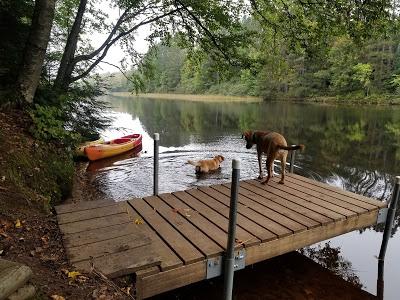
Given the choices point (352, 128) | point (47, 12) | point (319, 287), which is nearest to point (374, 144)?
point (352, 128)

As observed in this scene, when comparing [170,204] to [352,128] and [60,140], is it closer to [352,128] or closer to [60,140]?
[60,140]

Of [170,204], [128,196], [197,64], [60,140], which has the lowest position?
[128,196]

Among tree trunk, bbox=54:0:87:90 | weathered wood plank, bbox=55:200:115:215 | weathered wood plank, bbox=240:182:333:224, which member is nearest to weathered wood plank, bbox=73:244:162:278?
weathered wood plank, bbox=55:200:115:215

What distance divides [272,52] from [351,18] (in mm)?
2669

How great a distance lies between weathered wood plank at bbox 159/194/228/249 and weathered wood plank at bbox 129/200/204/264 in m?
0.32

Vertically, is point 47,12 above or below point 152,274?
above

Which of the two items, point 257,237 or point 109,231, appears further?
point 257,237

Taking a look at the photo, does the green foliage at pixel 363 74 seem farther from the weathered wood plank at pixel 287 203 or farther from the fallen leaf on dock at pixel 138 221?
the fallen leaf on dock at pixel 138 221

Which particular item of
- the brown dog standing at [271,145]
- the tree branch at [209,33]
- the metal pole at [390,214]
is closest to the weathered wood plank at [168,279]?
the brown dog standing at [271,145]

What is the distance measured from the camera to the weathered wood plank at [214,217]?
3838 mm

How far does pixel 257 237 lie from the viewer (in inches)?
154

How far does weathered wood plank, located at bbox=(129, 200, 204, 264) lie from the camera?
3.45m

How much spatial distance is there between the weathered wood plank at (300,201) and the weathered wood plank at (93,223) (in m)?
2.82

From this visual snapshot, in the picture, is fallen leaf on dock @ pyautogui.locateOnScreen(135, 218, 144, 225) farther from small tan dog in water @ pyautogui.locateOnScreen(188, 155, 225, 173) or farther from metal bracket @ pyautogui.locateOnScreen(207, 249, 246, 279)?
small tan dog in water @ pyautogui.locateOnScreen(188, 155, 225, 173)
